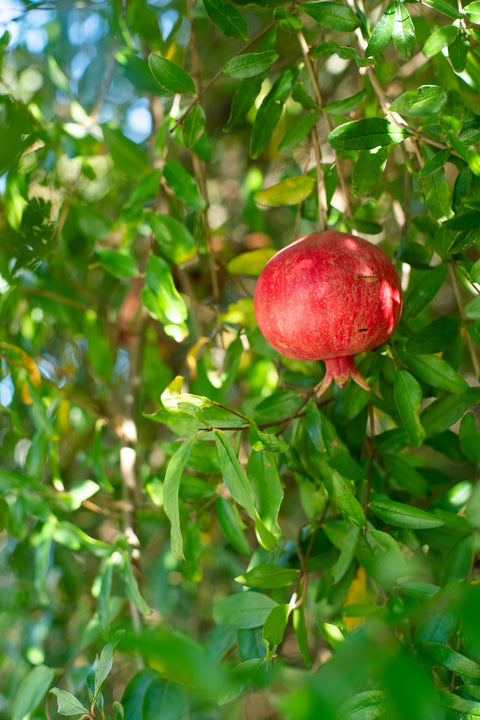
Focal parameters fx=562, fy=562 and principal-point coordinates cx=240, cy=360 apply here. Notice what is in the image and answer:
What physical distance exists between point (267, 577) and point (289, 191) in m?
0.48

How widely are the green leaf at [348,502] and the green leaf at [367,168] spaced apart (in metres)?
0.30

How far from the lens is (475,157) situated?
52 cm

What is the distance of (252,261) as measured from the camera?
0.92m

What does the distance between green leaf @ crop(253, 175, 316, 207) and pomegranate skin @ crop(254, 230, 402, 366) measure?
16cm

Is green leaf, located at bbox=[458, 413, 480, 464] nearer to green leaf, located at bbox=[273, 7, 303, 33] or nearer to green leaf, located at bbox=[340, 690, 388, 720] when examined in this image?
green leaf, located at bbox=[340, 690, 388, 720]

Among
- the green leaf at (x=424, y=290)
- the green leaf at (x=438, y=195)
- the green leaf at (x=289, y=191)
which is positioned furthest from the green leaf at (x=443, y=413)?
the green leaf at (x=289, y=191)

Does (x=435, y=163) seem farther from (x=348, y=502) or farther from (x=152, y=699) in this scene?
(x=152, y=699)

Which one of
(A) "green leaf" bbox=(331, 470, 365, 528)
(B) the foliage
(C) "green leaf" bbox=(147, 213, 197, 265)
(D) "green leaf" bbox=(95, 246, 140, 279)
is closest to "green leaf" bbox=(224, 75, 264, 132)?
(B) the foliage

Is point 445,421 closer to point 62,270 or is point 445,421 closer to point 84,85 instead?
point 62,270

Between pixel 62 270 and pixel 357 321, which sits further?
pixel 62 270

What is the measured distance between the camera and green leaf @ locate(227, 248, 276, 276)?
913 mm

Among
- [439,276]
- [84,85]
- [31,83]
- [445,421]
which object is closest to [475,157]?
[439,276]

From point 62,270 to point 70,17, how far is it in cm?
62

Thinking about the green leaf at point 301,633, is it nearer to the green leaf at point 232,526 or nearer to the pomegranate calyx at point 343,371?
the green leaf at point 232,526
